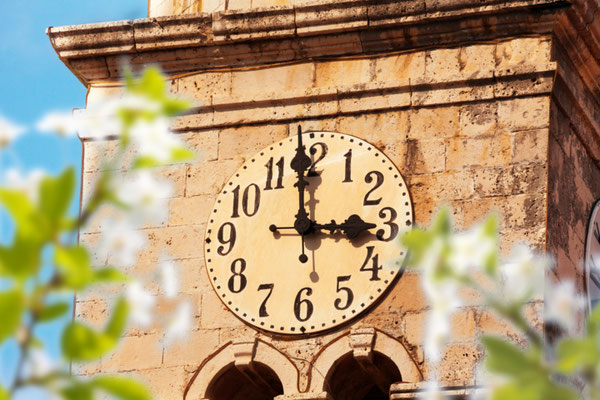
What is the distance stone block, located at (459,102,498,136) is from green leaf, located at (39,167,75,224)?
7.21 metres

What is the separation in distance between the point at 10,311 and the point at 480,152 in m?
7.16

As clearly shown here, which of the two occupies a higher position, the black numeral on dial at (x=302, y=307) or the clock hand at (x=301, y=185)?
the clock hand at (x=301, y=185)

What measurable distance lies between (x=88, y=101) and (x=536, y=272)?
831 cm

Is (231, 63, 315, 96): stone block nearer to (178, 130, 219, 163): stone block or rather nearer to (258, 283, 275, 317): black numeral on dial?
(178, 130, 219, 163): stone block

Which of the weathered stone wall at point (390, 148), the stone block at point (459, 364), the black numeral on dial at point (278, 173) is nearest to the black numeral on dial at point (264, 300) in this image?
the weathered stone wall at point (390, 148)

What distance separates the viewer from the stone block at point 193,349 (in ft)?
28.6

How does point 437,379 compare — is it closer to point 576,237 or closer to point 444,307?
→ point 576,237

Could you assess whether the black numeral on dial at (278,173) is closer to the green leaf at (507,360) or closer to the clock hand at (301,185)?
the clock hand at (301,185)

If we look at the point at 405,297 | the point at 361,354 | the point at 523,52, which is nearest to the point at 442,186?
the point at 405,297

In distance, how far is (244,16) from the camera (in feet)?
30.8

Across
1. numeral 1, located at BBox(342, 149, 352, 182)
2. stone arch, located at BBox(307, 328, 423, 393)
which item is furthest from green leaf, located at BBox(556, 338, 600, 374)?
numeral 1, located at BBox(342, 149, 352, 182)

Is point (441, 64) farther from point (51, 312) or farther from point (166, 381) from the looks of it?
point (51, 312)

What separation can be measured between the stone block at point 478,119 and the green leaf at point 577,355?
7102 mm

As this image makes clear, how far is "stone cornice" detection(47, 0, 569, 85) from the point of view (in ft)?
29.4
